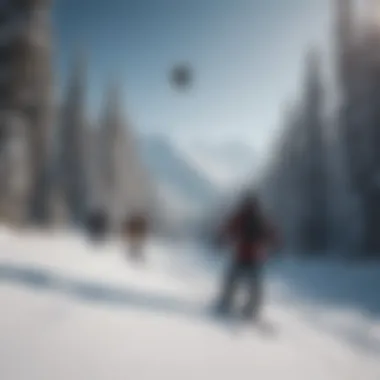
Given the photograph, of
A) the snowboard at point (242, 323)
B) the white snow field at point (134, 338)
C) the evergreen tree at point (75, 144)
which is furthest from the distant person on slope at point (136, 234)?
the evergreen tree at point (75, 144)

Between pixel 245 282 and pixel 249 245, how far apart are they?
0.66m

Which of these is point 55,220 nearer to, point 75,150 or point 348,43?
point 348,43

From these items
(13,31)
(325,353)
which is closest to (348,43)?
(13,31)

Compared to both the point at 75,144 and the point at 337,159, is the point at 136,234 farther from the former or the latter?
the point at 75,144

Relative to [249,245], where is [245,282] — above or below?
below

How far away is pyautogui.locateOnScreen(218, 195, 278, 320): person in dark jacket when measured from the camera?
23.0 feet

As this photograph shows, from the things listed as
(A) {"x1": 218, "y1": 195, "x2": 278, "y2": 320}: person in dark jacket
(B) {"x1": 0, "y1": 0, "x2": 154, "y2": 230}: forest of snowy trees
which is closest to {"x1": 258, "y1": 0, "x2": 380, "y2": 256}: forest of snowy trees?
(A) {"x1": 218, "y1": 195, "x2": 278, "y2": 320}: person in dark jacket

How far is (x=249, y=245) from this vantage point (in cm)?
709

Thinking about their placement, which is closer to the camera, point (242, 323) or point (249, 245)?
point (242, 323)

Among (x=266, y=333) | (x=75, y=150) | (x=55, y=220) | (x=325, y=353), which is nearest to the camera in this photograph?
(x=325, y=353)

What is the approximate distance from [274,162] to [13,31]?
37239mm

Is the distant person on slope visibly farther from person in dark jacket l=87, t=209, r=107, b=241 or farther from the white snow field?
the white snow field

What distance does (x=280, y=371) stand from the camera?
4895 millimetres

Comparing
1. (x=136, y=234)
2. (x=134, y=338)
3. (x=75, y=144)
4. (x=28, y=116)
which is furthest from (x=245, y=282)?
(x=75, y=144)
